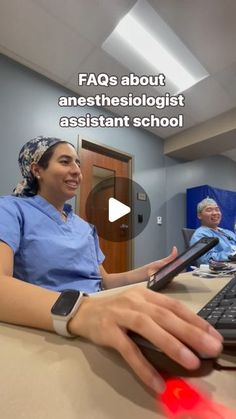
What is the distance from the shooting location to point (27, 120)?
6.73 ft

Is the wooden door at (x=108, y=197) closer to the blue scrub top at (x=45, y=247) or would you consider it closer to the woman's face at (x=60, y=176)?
the woman's face at (x=60, y=176)

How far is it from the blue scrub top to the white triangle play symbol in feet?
7.05

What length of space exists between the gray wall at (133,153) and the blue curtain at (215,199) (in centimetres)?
12

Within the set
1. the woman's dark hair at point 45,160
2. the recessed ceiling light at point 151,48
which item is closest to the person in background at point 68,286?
the woman's dark hair at point 45,160

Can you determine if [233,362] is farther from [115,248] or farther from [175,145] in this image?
[175,145]

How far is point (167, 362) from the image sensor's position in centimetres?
22

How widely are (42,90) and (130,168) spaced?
1.30m

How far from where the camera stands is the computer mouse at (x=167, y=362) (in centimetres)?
22

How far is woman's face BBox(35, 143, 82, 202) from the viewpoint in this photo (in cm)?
91

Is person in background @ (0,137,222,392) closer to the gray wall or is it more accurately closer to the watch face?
the watch face

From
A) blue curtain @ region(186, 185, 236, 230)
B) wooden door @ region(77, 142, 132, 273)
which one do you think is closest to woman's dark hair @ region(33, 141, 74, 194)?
wooden door @ region(77, 142, 132, 273)

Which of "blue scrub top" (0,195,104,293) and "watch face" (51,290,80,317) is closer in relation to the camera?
"watch face" (51,290,80,317)

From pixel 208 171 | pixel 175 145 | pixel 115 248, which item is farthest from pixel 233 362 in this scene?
pixel 208 171

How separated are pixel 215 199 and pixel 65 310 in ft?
11.4
